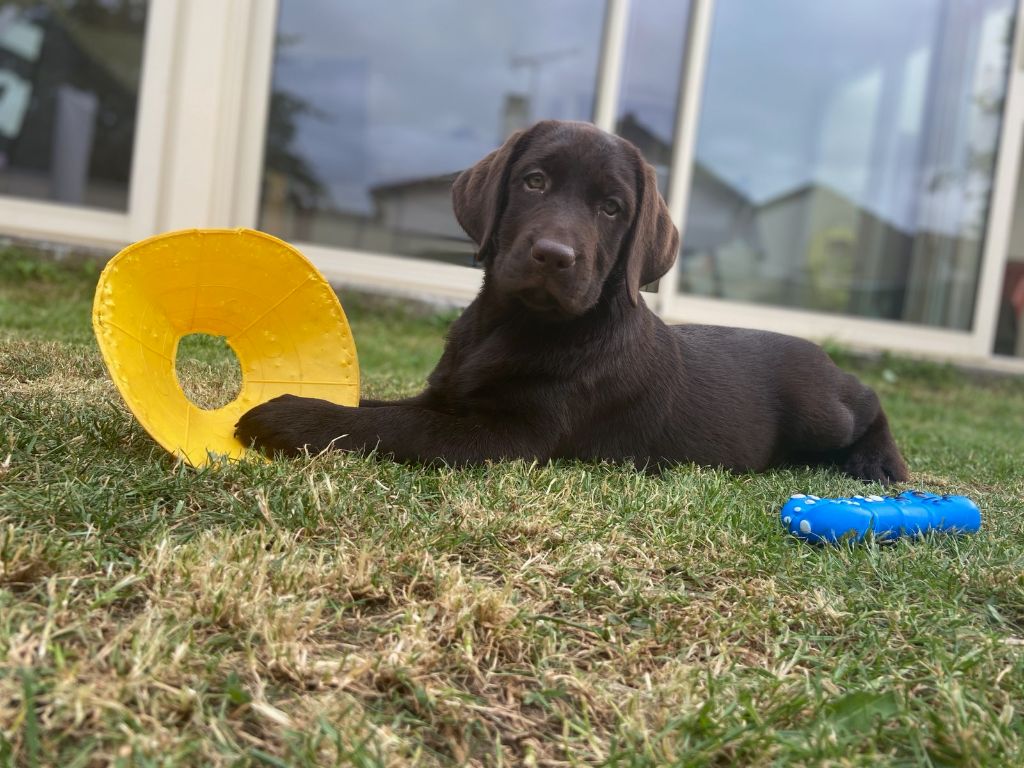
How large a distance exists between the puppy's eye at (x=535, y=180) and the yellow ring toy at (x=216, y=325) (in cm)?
70

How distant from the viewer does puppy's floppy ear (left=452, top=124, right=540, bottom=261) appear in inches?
109

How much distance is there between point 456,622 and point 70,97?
755cm

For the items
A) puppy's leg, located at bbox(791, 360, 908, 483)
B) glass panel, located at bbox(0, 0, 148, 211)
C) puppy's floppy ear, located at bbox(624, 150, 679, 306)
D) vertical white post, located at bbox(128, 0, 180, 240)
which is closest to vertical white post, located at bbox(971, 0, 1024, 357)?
puppy's leg, located at bbox(791, 360, 908, 483)

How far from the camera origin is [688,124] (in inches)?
294

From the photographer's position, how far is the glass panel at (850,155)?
7.98m

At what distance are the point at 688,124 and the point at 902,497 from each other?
5687 mm

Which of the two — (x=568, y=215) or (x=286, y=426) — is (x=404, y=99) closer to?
(x=568, y=215)

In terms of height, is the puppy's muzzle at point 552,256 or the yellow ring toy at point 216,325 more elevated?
the puppy's muzzle at point 552,256

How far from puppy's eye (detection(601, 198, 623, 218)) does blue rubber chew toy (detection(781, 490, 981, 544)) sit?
104 centimetres

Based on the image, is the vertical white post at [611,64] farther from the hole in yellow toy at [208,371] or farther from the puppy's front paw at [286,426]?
the puppy's front paw at [286,426]

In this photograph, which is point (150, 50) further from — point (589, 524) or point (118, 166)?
point (589, 524)

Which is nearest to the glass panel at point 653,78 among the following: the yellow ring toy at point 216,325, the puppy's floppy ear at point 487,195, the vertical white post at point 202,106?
the vertical white post at point 202,106

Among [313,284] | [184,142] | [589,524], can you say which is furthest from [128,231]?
[589,524]

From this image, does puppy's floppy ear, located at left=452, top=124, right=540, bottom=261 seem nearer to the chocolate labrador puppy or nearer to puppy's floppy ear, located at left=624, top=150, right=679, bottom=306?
the chocolate labrador puppy
